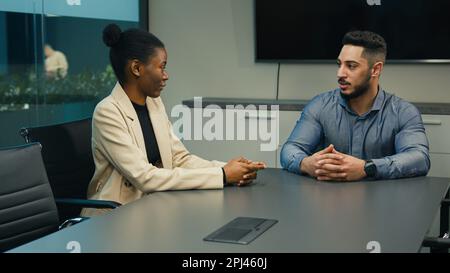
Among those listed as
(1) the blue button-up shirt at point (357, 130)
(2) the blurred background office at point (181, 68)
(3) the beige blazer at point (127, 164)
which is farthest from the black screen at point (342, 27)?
(3) the beige blazer at point (127, 164)

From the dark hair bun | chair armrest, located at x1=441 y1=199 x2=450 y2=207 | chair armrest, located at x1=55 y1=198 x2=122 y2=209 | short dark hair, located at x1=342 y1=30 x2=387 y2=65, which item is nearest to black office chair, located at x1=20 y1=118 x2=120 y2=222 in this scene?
chair armrest, located at x1=55 y1=198 x2=122 y2=209

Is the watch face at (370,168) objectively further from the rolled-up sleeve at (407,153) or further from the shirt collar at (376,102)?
the shirt collar at (376,102)

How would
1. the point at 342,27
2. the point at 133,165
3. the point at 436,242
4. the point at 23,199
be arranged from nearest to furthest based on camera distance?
the point at 436,242, the point at 23,199, the point at 133,165, the point at 342,27

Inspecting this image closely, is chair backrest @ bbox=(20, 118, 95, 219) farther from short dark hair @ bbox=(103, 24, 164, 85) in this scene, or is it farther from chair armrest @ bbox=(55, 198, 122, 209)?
short dark hair @ bbox=(103, 24, 164, 85)

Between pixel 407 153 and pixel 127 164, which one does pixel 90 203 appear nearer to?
pixel 127 164

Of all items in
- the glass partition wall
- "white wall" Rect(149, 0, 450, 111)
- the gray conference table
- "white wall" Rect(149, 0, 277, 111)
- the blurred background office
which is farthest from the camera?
"white wall" Rect(149, 0, 277, 111)

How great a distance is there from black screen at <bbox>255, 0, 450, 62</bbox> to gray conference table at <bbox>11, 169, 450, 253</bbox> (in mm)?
2017

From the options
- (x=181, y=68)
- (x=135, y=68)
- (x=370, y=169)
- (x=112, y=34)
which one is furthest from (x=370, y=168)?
(x=181, y=68)

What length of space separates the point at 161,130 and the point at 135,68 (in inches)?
12.1

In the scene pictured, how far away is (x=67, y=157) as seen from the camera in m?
2.89

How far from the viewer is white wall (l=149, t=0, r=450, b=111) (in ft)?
16.3
